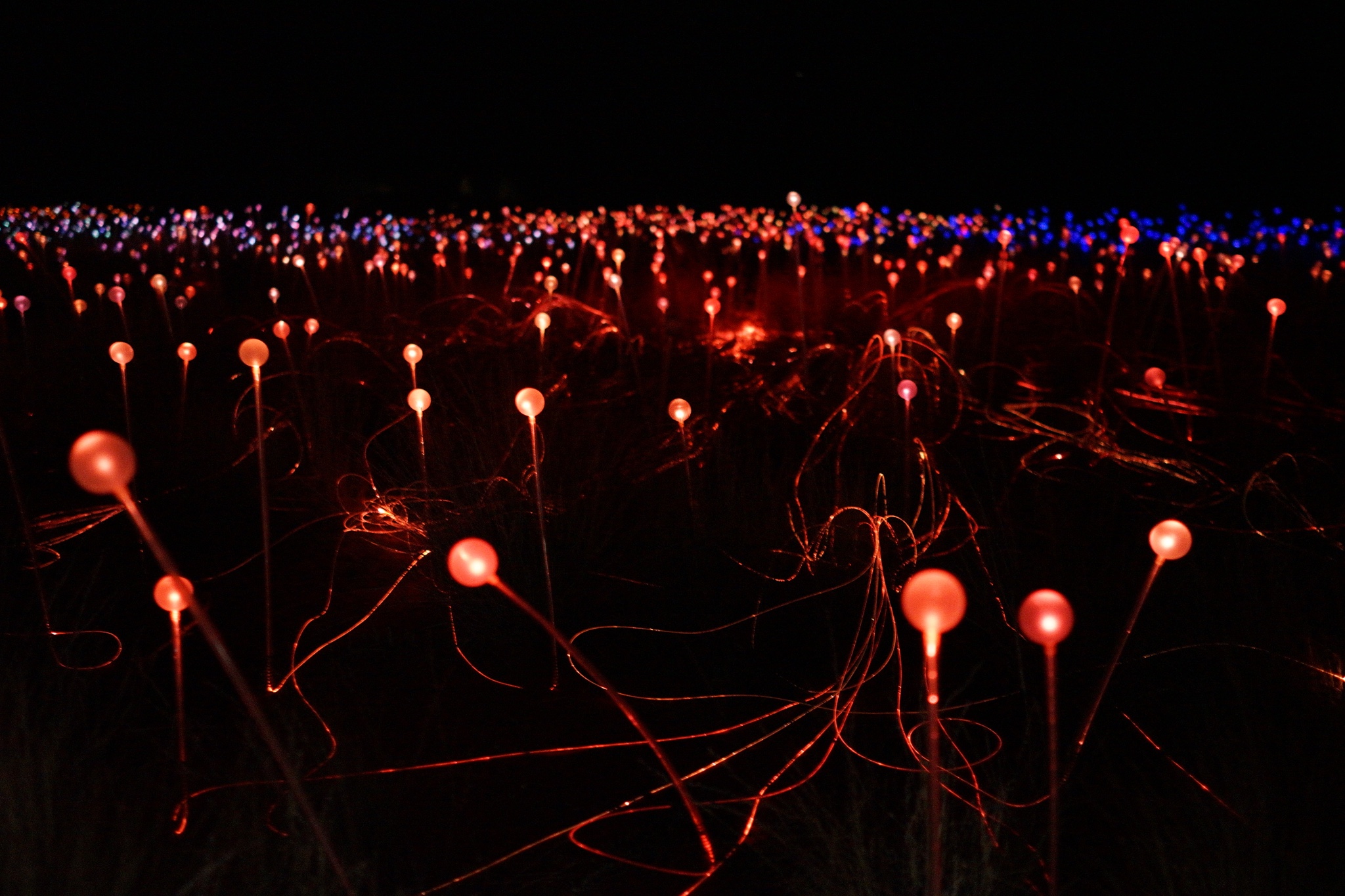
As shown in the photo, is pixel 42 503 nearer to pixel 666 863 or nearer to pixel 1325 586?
pixel 666 863

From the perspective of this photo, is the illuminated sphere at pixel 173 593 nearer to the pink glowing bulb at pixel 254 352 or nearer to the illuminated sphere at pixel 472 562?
the illuminated sphere at pixel 472 562

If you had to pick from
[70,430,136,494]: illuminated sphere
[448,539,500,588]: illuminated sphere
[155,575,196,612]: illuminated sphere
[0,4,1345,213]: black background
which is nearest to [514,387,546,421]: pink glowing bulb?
[155,575,196,612]: illuminated sphere

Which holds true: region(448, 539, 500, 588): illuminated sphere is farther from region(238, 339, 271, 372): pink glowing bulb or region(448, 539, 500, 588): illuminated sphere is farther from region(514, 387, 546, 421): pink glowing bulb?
region(238, 339, 271, 372): pink glowing bulb

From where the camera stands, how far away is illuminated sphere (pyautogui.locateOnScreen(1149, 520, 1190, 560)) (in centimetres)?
186

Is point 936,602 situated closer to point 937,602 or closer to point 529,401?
point 937,602

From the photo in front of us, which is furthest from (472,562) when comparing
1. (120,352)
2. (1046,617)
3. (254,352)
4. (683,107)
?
(683,107)

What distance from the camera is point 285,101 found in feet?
80.7

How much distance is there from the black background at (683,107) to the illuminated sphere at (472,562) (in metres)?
21.2

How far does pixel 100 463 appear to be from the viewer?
142 centimetres

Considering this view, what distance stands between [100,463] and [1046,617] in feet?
3.84

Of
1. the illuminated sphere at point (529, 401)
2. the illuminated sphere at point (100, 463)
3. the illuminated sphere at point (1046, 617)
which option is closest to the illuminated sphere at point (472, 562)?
the illuminated sphere at point (100, 463)

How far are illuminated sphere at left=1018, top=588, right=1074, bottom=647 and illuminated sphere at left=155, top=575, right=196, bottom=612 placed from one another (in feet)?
4.29

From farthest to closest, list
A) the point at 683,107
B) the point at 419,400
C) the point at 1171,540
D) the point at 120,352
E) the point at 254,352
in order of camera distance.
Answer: the point at 683,107 < the point at 120,352 < the point at 419,400 < the point at 254,352 < the point at 1171,540

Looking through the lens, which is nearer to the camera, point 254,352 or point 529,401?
point 529,401
